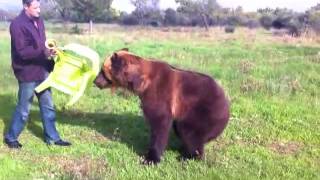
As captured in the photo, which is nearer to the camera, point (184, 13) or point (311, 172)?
point (311, 172)

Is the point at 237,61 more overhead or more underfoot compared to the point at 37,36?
more underfoot

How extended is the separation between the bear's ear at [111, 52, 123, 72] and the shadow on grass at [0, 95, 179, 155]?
1294 mm

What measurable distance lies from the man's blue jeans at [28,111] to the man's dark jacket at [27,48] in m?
0.15

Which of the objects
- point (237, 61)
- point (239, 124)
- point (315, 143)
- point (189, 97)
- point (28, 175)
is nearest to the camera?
point (28, 175)

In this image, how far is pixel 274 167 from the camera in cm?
656

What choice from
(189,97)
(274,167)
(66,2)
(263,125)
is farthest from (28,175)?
(66,2)

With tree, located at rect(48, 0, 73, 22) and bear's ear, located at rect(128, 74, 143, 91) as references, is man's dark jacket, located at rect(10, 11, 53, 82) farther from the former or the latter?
tree, located at rect(48, 0, 73, 22)

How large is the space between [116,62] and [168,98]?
0.77 m

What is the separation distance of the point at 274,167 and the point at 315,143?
56.8 inches

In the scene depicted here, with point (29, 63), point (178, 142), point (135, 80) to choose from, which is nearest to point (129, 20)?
point (178, 142)

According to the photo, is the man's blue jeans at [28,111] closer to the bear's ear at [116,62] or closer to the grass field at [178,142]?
the grass field at [178,142]

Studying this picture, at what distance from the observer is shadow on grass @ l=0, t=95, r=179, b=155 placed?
306 inches

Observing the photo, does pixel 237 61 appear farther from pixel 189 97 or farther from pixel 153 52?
pixel 189 97

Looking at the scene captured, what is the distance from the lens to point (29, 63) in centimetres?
703
